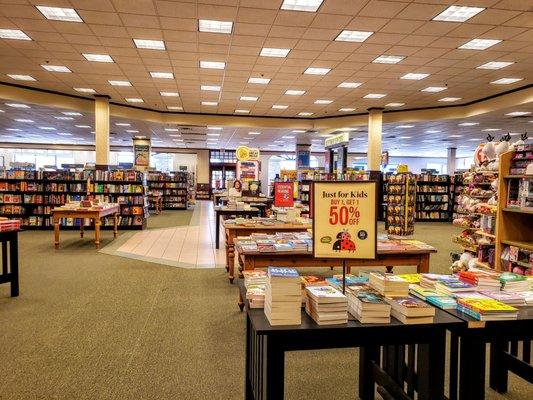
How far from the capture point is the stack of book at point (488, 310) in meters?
1.91

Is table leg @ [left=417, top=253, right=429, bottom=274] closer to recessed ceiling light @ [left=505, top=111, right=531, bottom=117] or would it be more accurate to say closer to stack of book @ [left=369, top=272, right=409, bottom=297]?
stack of book @ [left=369, top=272, right=409, bottom=297]

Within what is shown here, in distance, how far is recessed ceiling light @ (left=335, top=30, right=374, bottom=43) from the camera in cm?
686

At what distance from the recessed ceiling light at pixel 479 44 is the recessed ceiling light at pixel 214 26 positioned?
4355 mm

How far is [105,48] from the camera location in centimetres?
780

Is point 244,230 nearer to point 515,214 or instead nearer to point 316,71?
point 515,214

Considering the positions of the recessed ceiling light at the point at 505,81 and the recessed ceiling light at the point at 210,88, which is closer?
the recessed ceiling light at the point at 505,81

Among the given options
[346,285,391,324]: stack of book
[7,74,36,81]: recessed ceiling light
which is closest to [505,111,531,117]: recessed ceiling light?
[346,285,391,324]: stack of book

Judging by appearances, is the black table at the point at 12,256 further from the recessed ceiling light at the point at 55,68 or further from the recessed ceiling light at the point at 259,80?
the recessed ceiling light at the point at 259,80

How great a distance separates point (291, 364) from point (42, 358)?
Result: 2.00m

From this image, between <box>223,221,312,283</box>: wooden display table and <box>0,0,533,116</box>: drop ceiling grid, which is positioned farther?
<box>0,0,533,116</box>: drop ceiling grid

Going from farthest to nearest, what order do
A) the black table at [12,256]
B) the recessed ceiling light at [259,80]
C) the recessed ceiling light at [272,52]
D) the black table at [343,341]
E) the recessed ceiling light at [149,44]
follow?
the recessed ceiling light at [259,80], the recessed ceiling light at [272,52], the recessed ceiling light at [149,44], the black table at [12,256], the black table at [343,341]

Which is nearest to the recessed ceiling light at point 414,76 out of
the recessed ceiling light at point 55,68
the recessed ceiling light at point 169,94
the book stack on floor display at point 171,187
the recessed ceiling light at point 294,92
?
the recessed ceiling light at point 294,92

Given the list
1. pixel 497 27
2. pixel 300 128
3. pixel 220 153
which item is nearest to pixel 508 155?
pixel 497 27

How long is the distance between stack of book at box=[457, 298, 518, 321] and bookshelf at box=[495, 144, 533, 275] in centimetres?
282
